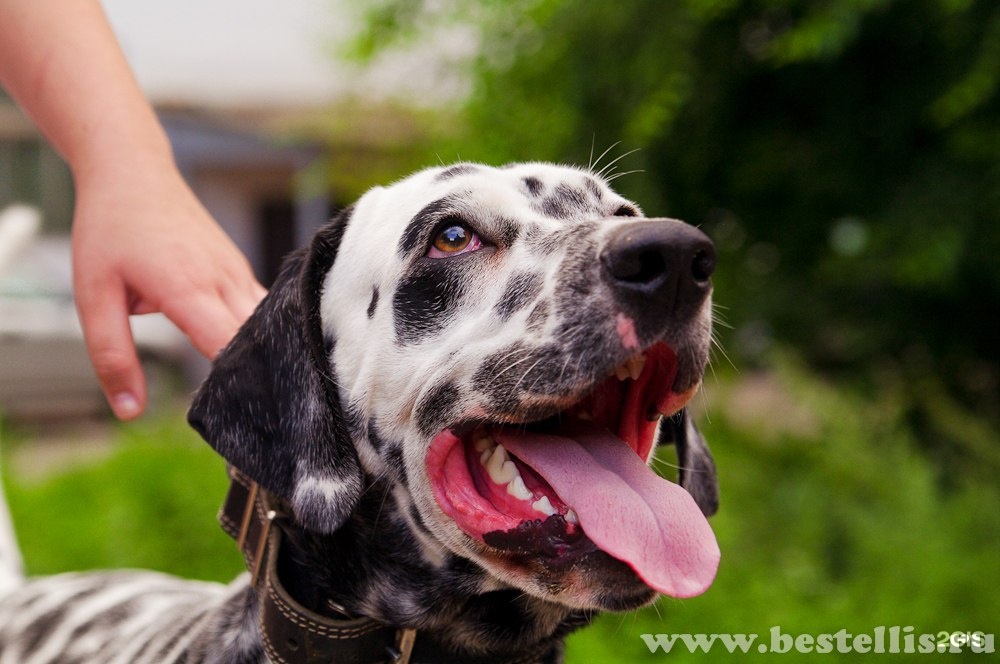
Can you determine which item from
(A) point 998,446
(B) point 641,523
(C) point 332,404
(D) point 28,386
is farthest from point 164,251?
(D) point 28,386

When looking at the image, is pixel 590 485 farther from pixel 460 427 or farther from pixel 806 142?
pixel 806 142

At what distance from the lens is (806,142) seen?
6.19m

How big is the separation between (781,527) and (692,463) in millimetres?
3495

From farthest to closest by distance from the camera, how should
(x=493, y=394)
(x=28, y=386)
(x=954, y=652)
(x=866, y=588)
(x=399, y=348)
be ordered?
1. (x=28, y=386)
2. (x=866, y=588)
3. (x=954, y=652)
4. (x=399, y=348)
5. (x=493, y=394)

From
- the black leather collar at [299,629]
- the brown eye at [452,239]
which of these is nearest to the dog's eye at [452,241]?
the brown eye at [452,239]

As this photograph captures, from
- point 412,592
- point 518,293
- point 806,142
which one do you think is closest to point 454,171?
point 518,293

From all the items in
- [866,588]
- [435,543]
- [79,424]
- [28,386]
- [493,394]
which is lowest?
[79,424]

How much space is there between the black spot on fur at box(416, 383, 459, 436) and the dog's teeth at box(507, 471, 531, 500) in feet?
0.68

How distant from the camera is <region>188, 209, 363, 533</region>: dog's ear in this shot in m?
2.12

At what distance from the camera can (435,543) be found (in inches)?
85.7

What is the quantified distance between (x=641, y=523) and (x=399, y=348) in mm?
710

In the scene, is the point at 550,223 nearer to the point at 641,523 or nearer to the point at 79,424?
the point at 641,523

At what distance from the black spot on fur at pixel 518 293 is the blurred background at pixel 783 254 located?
8.01 ft

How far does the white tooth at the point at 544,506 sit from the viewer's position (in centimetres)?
196
